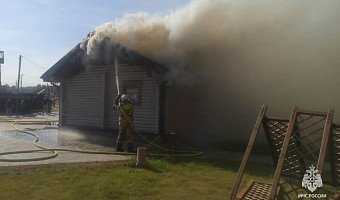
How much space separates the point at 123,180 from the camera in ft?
20.1

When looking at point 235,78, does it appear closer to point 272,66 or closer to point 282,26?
point 272,66

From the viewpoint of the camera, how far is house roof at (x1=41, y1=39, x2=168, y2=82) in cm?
1156

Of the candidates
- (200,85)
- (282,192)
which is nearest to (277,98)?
(200,85)

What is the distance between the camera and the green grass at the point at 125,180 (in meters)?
5.32

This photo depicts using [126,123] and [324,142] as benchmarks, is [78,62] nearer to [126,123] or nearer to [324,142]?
[126,123]

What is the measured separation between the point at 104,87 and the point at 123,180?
8.55 metres

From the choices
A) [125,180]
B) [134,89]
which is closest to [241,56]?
[134,89]

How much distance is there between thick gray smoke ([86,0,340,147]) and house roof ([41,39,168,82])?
0.29m

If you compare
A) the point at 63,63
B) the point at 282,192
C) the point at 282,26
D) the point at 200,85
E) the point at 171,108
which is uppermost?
the point at 282,26

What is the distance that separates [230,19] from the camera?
1172 centimetres

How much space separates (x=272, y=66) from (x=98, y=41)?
6.51 meters

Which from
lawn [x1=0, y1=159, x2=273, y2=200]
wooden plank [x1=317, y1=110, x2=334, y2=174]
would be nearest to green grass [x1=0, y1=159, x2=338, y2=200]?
lawn [x1=0, y1=159, x2=273, y2=200]

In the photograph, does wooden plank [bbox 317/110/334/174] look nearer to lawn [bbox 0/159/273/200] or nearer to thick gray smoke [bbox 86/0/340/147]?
lawn [bbox 0/159/273/200]

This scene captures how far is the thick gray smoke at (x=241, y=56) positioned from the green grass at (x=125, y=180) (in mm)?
4405
